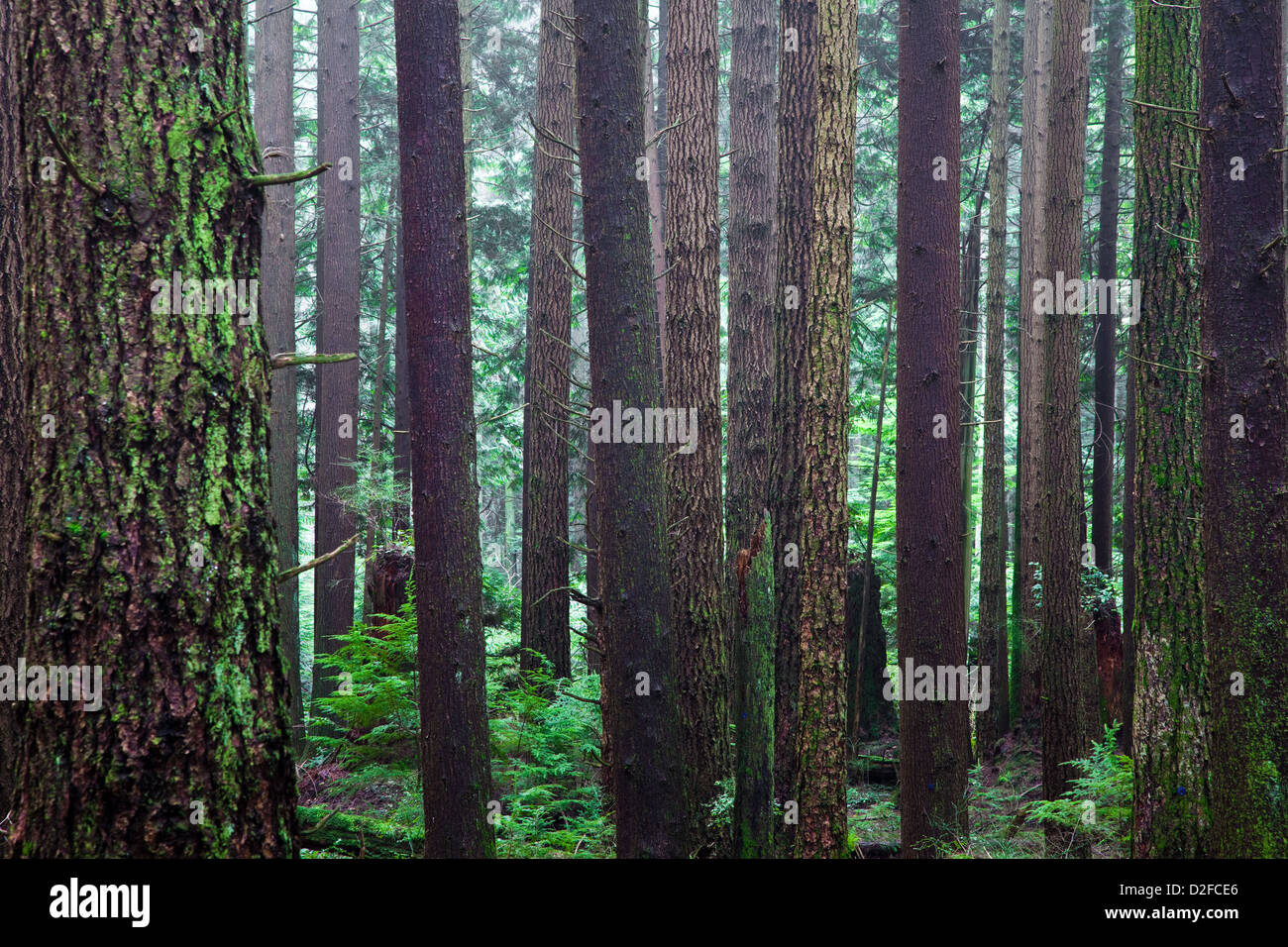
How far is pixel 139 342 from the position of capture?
338 cm

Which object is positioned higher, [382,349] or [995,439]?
[382,349]

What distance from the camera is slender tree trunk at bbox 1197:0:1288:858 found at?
4.96 metres

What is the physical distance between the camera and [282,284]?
12969 millimetres

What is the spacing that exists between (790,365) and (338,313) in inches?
343

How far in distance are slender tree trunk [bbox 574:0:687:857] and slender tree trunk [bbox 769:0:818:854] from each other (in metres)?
1.77

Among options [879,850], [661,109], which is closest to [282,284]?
[879,850]

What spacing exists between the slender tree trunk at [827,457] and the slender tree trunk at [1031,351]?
6.72 m

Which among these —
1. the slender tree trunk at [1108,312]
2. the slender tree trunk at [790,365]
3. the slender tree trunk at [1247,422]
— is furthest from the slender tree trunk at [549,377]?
the slender tree trunk at [1108,312]

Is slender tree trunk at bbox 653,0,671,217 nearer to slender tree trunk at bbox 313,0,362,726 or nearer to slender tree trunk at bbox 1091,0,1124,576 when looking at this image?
slender tree trunk at bbox 313,0,362,726

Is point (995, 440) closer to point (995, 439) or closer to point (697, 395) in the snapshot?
point (995, 439)

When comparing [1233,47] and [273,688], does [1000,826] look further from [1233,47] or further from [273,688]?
[273,688]

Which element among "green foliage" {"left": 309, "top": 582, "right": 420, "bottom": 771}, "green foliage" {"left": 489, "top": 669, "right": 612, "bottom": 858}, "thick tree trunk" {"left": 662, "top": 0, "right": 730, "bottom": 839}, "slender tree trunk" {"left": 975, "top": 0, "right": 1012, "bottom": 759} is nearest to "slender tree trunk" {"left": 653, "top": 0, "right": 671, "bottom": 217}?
"slender tree trunk" {"left": 975, "top": 0, "right": 1012, "bottom": 759}

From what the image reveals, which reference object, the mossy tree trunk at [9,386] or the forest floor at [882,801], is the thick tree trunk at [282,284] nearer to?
the forest floor at [882,801]
